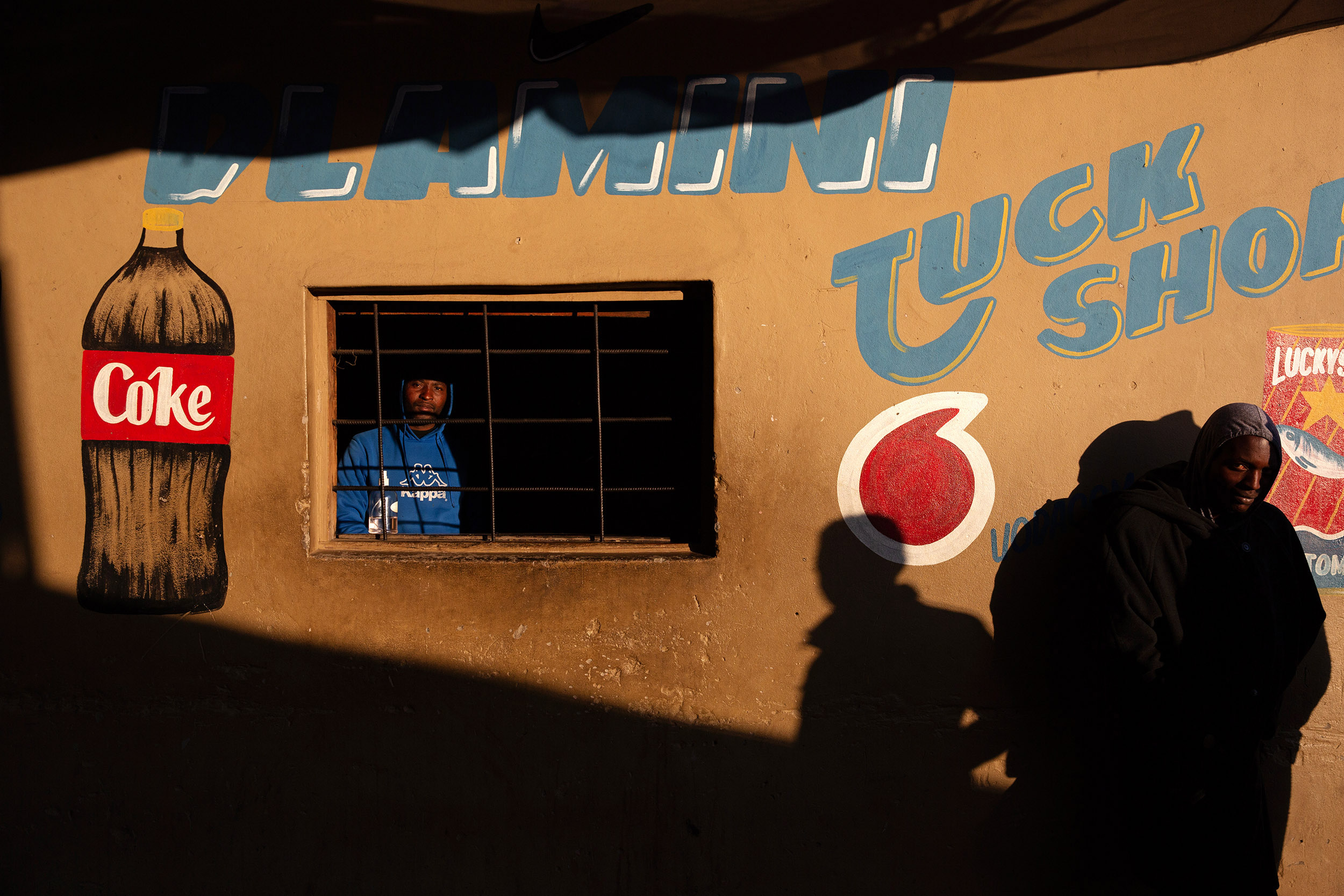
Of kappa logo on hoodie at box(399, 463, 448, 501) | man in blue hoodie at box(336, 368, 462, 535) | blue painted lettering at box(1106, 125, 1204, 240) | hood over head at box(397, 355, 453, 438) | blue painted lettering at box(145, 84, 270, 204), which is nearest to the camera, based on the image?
blue painted lettering at box(1106, 125, 1204, 240)

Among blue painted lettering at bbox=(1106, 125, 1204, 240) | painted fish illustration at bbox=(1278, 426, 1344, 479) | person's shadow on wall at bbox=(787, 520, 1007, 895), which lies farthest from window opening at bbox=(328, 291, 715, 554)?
painted fish illustration at bbox=(1278, 426, 1344, 479)

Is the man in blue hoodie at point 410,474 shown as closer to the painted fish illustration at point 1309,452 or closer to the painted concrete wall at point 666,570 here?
the painted concrete wall at point 666,570

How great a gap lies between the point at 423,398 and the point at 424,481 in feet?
1.34

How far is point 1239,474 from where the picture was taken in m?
2.35

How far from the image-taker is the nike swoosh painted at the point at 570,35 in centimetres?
270

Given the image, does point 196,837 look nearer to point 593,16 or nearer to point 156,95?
point 156,95

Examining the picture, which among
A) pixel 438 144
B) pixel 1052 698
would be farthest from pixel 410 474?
pixel 1052 698

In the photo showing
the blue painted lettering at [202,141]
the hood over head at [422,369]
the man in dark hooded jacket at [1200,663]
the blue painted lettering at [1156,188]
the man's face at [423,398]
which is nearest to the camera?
the man in dark hooded jacket at [1200,663]


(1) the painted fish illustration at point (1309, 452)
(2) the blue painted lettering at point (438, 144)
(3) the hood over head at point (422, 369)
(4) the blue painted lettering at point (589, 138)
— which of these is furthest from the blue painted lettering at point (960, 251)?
(3) the hood over head at point (422, 369)

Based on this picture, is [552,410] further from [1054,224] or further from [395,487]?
[1054,224]

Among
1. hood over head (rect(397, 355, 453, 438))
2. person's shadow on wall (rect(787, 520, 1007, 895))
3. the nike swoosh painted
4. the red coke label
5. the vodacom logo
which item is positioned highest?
the nike swoosh painted

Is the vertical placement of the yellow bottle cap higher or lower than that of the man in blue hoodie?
higher

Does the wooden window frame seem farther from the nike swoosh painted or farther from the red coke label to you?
the nike swoosh painted

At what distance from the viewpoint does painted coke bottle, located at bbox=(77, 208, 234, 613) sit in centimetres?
279
